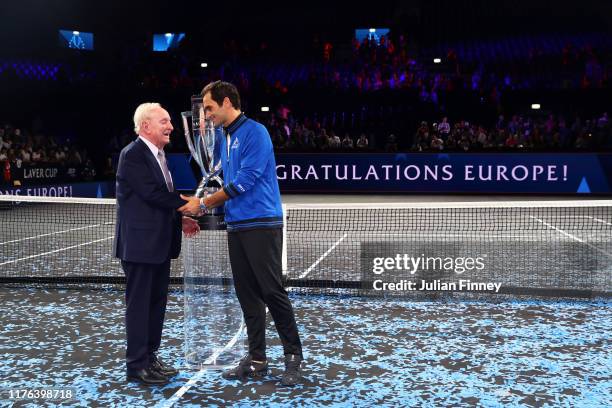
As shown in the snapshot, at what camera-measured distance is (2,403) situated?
4.22m

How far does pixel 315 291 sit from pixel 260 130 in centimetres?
333

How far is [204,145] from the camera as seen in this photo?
5.12m

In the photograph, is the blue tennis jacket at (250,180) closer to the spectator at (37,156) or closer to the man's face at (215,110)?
the man's face at (215,110)

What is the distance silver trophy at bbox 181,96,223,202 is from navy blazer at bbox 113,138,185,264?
32 centimetres

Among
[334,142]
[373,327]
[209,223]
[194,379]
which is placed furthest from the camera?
[334,142]

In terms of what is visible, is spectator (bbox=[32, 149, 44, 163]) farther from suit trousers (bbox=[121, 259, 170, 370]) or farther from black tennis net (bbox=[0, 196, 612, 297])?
suit trousers (bbox=[121, 259, 170, 370])

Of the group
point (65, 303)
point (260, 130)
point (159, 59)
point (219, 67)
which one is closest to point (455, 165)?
point (219, 67)

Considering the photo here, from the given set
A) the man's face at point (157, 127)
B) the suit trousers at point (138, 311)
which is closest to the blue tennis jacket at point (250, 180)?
the man's face at point (157, 127)

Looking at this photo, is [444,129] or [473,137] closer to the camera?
[473,137]

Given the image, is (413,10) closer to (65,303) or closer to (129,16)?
(129,16)

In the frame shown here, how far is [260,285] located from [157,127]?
121cm

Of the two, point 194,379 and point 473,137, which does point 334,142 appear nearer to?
point 473,137

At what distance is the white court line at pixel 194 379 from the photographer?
428 centimetres

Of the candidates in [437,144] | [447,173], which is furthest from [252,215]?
[437,144]
